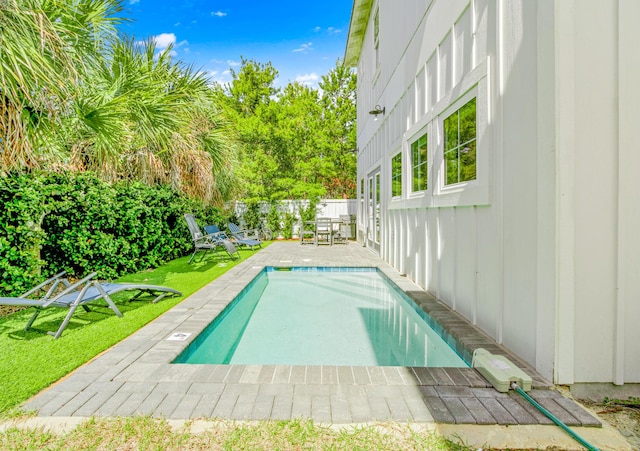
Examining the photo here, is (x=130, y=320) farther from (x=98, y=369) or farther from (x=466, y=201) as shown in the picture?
(x=466, y=201)

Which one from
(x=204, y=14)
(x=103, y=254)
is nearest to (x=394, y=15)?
(x=103, y=254)

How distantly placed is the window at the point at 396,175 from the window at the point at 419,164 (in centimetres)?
92

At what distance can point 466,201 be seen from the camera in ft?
11.9

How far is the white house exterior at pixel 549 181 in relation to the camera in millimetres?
2254

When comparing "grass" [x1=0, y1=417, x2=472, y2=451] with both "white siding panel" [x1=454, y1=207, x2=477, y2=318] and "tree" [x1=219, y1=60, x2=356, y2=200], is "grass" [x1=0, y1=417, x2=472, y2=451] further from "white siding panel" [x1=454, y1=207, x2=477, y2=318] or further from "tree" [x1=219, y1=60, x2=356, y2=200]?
"tree" [x1=219, y1=60, x2=356, y2=200]

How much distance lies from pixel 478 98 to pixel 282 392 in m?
3.07

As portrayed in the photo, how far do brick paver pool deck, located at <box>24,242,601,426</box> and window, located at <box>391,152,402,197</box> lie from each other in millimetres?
4282

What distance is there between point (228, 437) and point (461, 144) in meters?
3.53

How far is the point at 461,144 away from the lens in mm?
3895

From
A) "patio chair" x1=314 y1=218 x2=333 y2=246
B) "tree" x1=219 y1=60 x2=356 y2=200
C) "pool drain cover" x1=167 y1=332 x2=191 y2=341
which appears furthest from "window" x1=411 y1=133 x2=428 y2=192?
"tree" x1=219 y1=60 x2=356 y2=200

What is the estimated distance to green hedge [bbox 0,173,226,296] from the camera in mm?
4289

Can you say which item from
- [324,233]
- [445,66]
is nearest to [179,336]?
[445,66]

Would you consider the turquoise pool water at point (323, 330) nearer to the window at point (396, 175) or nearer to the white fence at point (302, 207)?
the window at point (396, 175)

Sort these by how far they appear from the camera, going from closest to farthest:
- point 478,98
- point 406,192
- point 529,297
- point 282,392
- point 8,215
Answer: point 282,392 < point 529,297 < point 478,98 < point 8,215 < point 406,192
